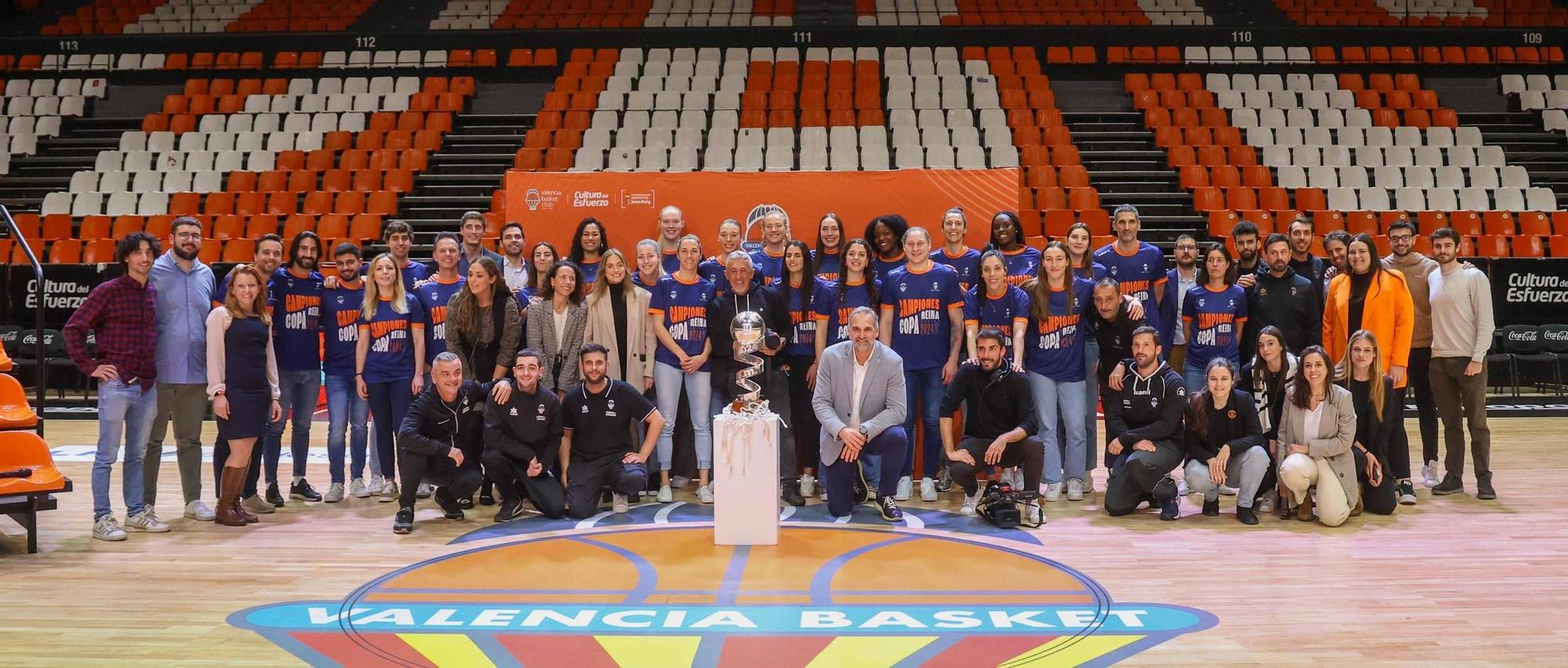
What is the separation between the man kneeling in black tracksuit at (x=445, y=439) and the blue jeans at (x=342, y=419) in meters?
0.61

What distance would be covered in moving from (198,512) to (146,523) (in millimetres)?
273

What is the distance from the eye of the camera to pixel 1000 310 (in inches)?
235

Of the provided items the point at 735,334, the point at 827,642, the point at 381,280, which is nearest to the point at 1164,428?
the point at 735,334

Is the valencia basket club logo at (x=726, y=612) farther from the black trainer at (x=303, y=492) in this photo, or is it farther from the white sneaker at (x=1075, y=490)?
the black trainer at (x=303, y=492)

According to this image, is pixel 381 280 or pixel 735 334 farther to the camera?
pixel 381 280

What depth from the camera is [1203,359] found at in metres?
6.14

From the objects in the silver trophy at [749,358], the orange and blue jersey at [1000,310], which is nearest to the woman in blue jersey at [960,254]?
the orange and blue jersey at [1000,310]

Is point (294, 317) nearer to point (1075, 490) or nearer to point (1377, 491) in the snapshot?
point (1075, 490)

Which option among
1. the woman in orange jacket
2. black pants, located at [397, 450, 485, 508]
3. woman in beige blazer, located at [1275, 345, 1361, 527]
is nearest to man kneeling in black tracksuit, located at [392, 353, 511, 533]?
black pants, located at [397, 450, 485, 508]

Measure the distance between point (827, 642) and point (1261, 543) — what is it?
8.03 feet

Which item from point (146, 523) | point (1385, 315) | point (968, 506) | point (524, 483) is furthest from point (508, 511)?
point (1385, 315)

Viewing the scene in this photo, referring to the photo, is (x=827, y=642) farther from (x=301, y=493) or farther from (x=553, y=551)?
(x=301, y=493)

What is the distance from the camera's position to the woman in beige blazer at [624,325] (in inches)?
236

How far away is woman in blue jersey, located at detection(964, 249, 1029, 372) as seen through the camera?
583 cm
